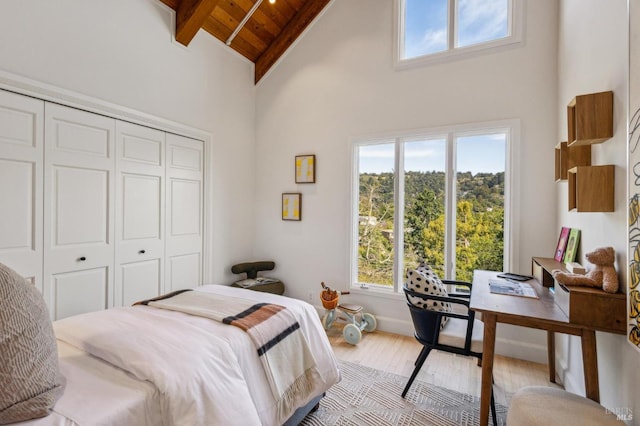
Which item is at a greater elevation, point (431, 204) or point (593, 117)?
point (593, 117)

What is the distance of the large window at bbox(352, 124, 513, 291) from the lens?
2947 millimetres

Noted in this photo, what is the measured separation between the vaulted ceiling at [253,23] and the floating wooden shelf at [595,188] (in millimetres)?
3348

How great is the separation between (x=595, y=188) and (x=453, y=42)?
7.12 feet

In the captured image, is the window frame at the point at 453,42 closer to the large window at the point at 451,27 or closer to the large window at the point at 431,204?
the large window at the point at 451,27

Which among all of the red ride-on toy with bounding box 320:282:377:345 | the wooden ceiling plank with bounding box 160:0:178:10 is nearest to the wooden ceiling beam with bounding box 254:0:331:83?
the wooden ceiling plank with bounding box 160:0:178:10

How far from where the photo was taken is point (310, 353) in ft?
5.76

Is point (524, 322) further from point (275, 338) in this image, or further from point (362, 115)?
point (362, 115)

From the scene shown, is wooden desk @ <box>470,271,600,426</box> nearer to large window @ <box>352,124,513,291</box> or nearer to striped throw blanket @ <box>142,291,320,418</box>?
striped throw blanket @ <box>142,291,320,418</box>

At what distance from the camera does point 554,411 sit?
1.26 metres

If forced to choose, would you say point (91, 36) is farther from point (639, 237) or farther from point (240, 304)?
point (639, 237)

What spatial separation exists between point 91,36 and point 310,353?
301cm

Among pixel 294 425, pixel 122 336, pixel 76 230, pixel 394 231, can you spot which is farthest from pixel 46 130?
pixel 394 231

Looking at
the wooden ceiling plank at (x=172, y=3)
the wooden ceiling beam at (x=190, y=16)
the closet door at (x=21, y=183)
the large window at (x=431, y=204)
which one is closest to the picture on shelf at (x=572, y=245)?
the large window at (x=431, y=204)

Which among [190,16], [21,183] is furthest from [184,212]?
[190,16]
